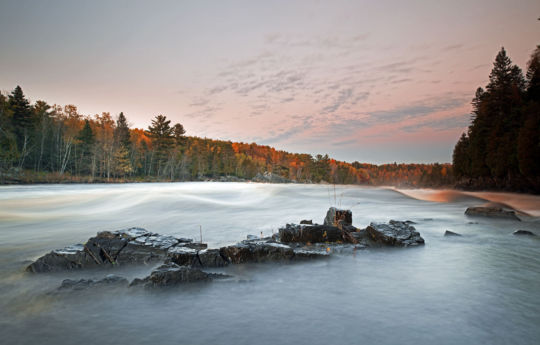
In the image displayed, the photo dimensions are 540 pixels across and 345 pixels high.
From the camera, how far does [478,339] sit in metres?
2.84

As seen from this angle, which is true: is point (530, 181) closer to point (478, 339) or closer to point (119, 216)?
point (478, 339)

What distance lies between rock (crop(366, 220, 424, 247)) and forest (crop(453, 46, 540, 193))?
78.5 ft

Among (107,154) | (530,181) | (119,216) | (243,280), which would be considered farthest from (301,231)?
(107,154)

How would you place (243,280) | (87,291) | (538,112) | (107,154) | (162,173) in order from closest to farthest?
1. (87,291)
2. (243,280)
3. (538,112)
4. (107,154)
5. (162,173)

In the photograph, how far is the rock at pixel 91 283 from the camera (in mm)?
4031

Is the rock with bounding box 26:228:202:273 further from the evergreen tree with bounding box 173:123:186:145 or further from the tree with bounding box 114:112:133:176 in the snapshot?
the evergreen tree with bounding box 173:123:186:145

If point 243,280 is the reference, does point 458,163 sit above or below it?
above

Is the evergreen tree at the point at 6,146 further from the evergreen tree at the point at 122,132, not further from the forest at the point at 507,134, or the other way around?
the forest at the point at 507,134

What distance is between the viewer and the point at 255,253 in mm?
5492

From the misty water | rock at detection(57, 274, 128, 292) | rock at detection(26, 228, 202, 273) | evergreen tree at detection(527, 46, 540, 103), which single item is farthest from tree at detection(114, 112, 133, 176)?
evergreen tree at detection(527, 46, 540, 103)

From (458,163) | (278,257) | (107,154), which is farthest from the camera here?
(107,154)

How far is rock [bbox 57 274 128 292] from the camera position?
4.03 m

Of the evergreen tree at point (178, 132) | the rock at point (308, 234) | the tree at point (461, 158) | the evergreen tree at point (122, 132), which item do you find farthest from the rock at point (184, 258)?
the evergreen tree at point (178, 132)

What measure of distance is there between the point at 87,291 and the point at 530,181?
3302 cm
